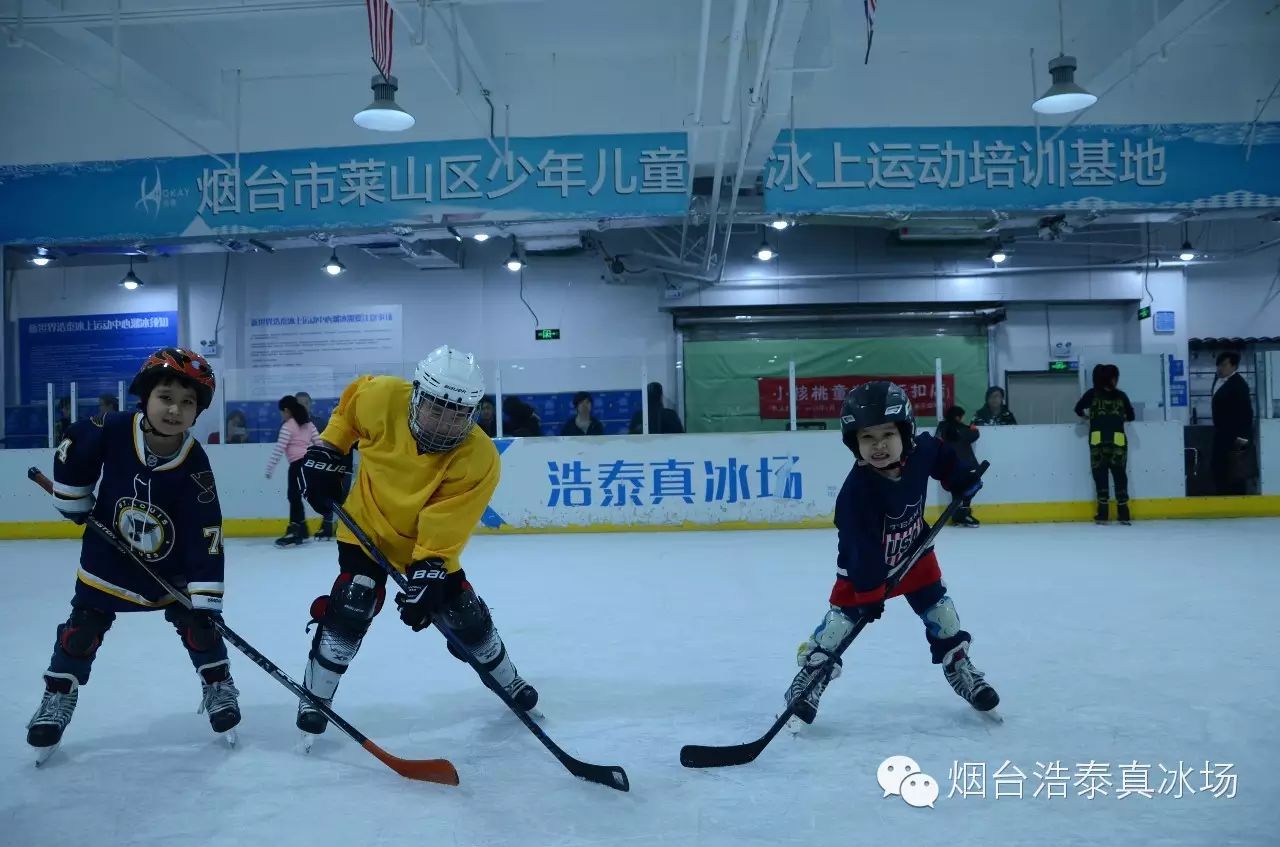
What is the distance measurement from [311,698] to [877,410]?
1521 millimetres

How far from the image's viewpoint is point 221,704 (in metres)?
2.12

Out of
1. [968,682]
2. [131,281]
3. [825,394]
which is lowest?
[968,682]

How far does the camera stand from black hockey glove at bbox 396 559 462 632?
1928mm

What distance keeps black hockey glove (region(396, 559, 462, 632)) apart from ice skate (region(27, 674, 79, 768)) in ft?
2.84

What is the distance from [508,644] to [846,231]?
811cm

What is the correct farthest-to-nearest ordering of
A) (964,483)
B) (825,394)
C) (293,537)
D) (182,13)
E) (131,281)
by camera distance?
(825,394)
(131,281)
(293,537)
(182,13)
(964,483)

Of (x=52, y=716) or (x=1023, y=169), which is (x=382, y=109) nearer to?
(x=52, y=716)

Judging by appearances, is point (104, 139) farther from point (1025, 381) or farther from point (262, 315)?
point (1025, 381)

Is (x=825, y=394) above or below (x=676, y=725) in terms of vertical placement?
above

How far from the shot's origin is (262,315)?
32.7ft

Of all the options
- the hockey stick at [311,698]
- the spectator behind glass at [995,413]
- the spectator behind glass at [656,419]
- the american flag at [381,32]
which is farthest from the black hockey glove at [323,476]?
the spectator behind glass at [995,413]

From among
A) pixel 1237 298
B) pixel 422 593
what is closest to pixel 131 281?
pixel 422 593

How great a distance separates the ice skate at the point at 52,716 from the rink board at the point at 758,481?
4.84 meters

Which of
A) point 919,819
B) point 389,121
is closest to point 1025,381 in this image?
point 389,121
